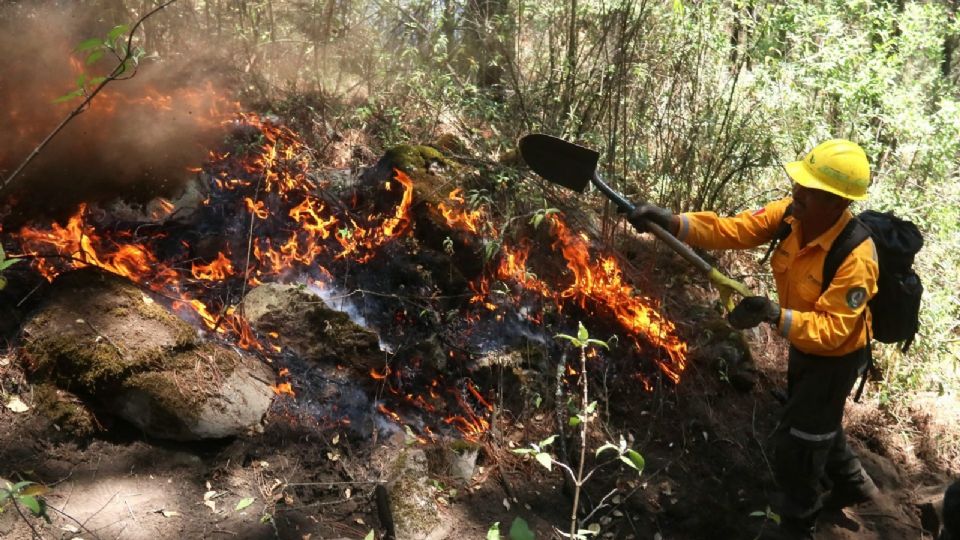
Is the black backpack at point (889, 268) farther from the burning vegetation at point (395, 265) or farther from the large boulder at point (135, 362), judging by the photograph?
the large boulder at point (135, 362)

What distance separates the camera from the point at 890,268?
12.7ft

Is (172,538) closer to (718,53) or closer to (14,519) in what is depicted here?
(14,519)

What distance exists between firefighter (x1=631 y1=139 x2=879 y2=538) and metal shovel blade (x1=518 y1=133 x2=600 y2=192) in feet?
1.79

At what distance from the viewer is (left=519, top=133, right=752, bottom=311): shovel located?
4301 millimetres

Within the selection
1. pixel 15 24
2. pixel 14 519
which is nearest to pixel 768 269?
pixel 14 519

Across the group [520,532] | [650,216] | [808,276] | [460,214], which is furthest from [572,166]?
[520,532]

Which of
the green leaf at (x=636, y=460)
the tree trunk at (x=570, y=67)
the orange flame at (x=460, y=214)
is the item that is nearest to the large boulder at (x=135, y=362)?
the orange flame at (x=460, y=214)

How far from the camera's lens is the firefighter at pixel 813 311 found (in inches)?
144

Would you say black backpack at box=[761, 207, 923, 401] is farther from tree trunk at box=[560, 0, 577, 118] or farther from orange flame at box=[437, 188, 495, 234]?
tree trunk at box=[560, 0, 577, 118]

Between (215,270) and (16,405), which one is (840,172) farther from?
(16,405)

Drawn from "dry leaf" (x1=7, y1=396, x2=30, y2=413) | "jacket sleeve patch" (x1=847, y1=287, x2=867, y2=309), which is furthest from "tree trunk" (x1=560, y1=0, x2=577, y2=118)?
"dry leaf" (x1=7, y1=396, x2=30, y2=413)

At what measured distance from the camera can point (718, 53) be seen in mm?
6746

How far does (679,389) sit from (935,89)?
9153 mm

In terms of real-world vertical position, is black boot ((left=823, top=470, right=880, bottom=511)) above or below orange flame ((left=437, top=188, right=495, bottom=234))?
below
